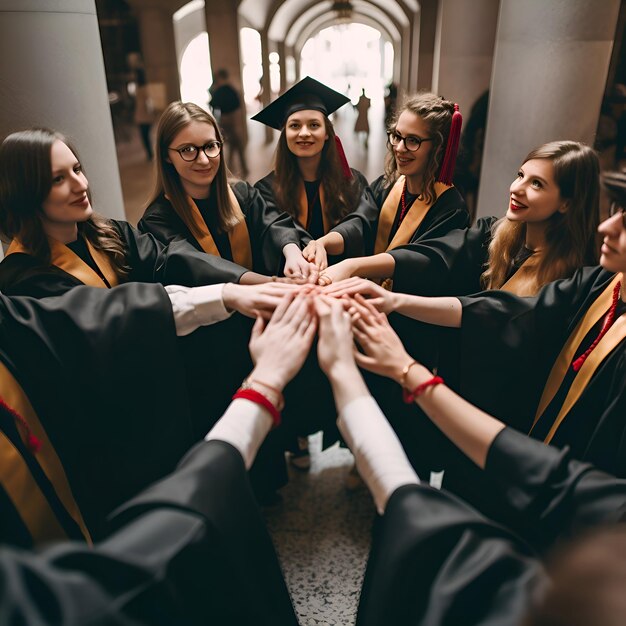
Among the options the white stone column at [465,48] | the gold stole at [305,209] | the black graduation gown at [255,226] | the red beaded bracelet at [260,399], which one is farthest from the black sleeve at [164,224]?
the white stone column at [465,48]

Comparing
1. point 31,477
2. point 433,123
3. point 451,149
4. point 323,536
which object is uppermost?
point 433,123

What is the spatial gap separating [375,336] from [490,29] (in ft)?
17.6

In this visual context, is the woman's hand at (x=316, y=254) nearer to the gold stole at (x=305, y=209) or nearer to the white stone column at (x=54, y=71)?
the gold stole at (x=305, y=209)

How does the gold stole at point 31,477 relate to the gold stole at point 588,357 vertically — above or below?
below

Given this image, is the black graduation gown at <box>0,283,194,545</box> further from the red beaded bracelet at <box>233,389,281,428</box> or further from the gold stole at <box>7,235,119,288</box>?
the red beaded bracelet at <box>233,389,281,428</box>

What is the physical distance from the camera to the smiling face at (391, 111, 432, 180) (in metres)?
2.49

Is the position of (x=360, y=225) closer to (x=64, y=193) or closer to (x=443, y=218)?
(x=443, y=218)

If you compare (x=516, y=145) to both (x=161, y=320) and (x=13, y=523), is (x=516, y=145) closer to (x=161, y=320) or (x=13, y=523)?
(x=161, y=320)

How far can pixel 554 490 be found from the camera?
1.23 meters

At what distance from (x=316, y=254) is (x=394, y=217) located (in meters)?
0.58

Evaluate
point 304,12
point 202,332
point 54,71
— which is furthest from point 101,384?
point 304,12

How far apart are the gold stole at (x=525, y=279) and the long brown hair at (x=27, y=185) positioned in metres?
1.90

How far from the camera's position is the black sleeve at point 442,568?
2.88 ft

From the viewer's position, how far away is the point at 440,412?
1438mm
